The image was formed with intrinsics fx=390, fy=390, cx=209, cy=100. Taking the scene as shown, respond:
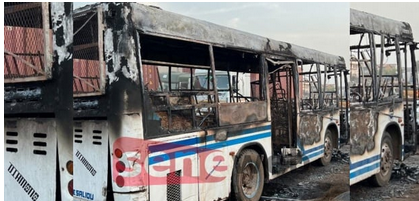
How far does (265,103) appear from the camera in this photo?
332cm

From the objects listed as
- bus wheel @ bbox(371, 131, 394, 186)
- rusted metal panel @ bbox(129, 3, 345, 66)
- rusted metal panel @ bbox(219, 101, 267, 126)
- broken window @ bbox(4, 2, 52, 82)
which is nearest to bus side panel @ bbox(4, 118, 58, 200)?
broken window @ bbox(4, 2, 52, 82)

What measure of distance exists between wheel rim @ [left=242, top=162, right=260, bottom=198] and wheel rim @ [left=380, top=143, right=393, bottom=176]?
43.7 inches

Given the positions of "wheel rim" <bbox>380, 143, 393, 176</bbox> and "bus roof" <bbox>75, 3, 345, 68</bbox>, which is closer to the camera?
"bus roof" <bbox>75, 3, 345, 68</bbox>

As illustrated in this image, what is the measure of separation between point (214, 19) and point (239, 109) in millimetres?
907

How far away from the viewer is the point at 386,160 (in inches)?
106

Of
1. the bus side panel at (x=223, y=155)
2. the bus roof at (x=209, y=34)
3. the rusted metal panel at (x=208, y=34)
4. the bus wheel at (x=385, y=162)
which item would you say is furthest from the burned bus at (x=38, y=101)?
the bus wheel at (x=385, y=162)

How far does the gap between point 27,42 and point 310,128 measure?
217 cm

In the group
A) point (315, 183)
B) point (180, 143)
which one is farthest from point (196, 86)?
point (315, 183)

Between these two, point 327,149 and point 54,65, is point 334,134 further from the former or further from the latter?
point 54,65

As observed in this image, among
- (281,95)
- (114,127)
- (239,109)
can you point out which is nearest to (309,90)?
(281,95)

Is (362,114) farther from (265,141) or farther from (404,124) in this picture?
(265,141)

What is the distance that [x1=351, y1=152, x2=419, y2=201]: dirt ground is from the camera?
2.58 m

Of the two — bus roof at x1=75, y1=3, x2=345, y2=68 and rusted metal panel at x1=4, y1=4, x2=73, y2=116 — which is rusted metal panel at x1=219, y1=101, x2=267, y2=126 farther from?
rusted metal panel at x1=4, y1=4, x2=73, y2=116

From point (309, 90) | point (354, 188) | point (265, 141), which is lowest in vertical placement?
point (354, 188)
